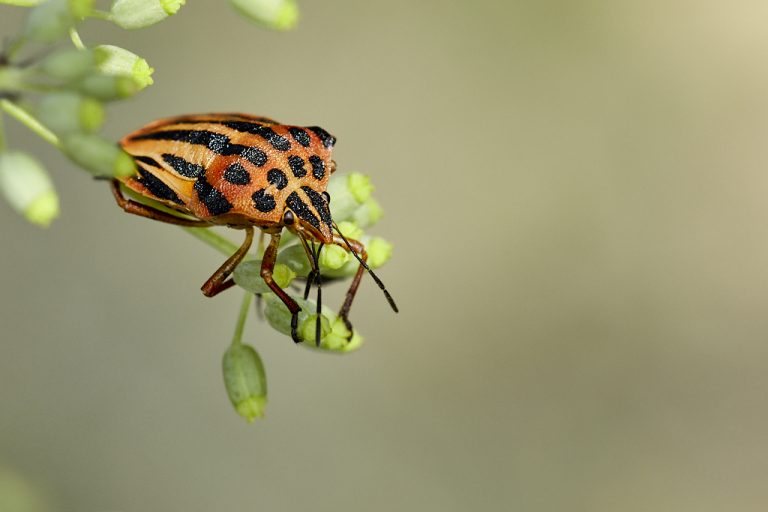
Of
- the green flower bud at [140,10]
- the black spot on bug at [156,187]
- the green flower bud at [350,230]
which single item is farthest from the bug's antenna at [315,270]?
the green flower bud at [140,10]

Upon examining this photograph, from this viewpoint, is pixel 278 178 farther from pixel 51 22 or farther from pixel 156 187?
pixel 51 22

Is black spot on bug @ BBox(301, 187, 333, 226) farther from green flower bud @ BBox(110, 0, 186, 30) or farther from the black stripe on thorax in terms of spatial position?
green flower bud @ BBox(110, 0, 186, 30)

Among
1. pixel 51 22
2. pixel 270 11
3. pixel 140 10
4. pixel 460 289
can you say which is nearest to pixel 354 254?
pixel 270 11

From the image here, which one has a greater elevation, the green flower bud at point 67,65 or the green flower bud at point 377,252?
the green flower bud at point 377,252

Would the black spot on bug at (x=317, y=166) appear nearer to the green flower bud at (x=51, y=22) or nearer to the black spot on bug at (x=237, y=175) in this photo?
the black spot on bug at (x=237, y=175)

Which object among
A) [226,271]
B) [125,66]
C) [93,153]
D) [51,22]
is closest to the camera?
[93,153]

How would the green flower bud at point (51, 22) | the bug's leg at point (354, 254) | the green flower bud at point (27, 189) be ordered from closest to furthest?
the green flower bud at point (27, 189)
the green flower bud at point (51, 22)
the bug's leg at point (354, 254)
